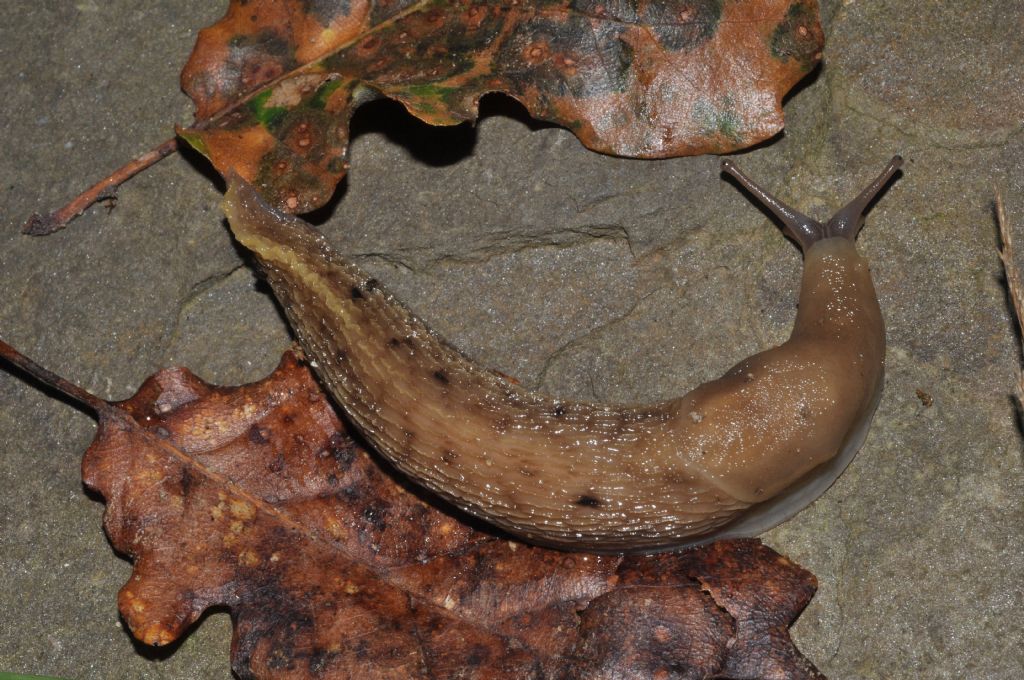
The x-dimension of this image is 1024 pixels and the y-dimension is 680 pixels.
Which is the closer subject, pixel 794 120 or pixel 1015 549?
pixel 1015 549

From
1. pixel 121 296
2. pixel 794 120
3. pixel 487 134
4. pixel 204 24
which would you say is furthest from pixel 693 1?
pixel 121 296

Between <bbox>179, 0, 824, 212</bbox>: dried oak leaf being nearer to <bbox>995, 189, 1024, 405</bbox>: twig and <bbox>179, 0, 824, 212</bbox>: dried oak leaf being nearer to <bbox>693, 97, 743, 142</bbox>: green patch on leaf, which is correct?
<bbox>693, 97, 743, 142</bbox>: green patch on leaf

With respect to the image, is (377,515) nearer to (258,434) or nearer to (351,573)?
(351,573)

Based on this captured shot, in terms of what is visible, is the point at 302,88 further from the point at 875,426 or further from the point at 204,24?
the point at 875,426

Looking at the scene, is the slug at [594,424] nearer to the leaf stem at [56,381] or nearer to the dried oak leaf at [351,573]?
the dried oak leaf at [351,573]

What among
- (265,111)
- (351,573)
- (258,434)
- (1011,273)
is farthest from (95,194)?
(1011,273)

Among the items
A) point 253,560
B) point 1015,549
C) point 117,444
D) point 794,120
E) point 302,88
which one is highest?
point 302,88

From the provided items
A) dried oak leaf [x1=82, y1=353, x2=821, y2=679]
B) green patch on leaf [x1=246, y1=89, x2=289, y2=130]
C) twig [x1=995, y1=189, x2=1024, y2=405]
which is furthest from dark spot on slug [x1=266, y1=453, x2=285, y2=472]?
twig [x1=995, y1=189, x2=1024, y2=405]
